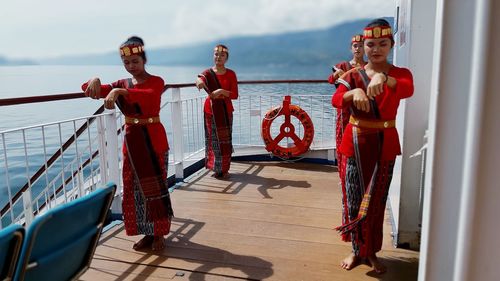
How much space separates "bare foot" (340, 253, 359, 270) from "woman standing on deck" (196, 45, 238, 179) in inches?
80.0

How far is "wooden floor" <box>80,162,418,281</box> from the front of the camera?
200 centimetres

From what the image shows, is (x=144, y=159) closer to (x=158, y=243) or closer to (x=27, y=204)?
(x=158, y=243)

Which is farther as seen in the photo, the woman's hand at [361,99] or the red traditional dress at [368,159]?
the red traditional dress at [368,159]

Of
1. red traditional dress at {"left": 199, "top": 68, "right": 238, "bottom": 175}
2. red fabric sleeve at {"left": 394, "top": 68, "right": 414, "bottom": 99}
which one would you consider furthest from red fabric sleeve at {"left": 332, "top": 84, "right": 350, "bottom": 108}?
red traditional dress at {"left": 199, "top": 68, "right": 238, "bottom": 175}

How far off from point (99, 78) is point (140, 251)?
3.42ft

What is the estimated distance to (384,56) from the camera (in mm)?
1733

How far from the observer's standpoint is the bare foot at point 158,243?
90.4 inches

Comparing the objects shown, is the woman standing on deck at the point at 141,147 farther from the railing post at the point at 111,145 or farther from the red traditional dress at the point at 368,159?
the red traditional dress at the point at 368,159

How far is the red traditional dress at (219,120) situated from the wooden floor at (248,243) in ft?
1.13

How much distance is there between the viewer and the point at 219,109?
3.77 metres

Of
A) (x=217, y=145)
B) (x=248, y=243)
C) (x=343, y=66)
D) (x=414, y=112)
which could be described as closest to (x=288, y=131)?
(x=217, y=145)

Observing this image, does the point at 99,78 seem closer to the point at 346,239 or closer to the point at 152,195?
the point at 152,195

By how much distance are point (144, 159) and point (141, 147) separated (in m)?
0.07

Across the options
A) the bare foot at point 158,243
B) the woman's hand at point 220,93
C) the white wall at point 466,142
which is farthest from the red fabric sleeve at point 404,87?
the woman's hand at point 220,93
